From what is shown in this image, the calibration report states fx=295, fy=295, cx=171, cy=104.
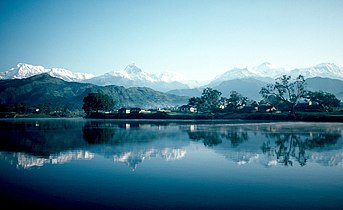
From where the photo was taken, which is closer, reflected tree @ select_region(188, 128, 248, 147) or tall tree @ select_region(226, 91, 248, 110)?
reflected tree @ select_region(188, 128, 248, 147)

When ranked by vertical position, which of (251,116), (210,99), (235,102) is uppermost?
(210,99)

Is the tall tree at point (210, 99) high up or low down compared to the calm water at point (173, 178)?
up

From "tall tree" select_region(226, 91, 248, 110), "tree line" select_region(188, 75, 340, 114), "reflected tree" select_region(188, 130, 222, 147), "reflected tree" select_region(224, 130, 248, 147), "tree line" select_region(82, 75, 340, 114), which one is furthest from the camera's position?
"tall tree" select_region(226, 91, 248, 110)

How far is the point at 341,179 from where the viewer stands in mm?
16234

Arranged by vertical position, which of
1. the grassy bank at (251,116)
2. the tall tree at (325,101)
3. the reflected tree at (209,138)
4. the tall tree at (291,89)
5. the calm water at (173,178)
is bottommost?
the calm water at (173,178)

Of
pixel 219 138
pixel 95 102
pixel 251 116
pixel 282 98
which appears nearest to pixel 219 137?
pixel 219 138

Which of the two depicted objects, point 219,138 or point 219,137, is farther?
point 219,137

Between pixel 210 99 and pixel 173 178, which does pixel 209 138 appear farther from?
pixel 210 99

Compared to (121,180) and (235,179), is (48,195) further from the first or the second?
(235,179)

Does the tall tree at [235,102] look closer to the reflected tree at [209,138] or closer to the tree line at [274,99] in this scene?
the tree line at [274,99]

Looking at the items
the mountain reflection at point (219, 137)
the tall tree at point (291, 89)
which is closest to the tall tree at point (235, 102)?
the tall tree at point (291, 89)

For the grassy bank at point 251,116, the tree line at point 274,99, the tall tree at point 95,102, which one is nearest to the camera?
the grassy bank at point 251,116

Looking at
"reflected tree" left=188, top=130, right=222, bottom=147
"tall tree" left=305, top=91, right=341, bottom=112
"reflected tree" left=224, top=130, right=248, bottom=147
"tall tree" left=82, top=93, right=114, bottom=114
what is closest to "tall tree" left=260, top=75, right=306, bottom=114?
"tall tree" left=305, top=91, right=341, bottom=112

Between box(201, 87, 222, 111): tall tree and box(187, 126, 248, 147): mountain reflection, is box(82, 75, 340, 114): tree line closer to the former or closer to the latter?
box(201, 87, 222, 111): tall tree
